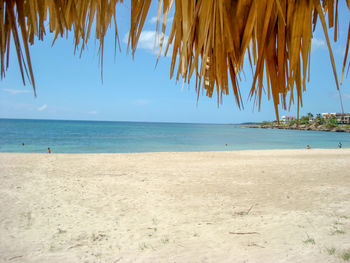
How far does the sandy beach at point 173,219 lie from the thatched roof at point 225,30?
8.87 feet

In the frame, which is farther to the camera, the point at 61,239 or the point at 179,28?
the point at 61,239

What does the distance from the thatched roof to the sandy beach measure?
8.87 feet

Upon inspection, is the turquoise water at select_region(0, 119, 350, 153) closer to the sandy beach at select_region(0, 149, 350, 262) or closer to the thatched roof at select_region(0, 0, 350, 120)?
the sandy beach at select_region(0, 149, 350, 262)

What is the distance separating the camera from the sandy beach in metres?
3.05

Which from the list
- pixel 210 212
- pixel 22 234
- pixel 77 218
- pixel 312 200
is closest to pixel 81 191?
pixel 77 218

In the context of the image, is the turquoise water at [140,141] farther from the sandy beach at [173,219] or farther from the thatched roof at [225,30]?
the thatched roof at [225,30]

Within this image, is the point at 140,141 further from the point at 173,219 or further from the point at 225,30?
the point at 225,30

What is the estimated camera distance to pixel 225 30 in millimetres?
821

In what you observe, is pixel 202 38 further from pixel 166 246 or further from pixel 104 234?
pixel 104 234

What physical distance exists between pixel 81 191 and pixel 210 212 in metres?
3.32

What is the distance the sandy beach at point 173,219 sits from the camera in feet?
10.0

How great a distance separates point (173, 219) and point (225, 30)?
3.90 metres

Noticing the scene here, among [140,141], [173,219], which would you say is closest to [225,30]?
[173,219]

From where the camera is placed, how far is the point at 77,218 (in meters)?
4.20
